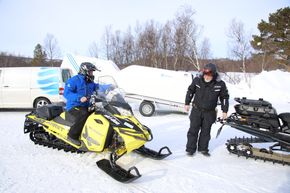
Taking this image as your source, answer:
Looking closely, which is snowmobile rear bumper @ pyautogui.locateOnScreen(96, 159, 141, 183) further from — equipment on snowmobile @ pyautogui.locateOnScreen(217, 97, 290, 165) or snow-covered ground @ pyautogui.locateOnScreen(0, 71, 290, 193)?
equipment on snowmobile @ pyautogui.locateOnScreen(217, 97, 290, 165)

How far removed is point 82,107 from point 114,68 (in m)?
9.96

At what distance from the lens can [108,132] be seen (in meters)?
4.02

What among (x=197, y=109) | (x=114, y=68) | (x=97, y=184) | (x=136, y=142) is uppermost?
(x=114, y=68)

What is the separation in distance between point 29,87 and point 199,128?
679cm

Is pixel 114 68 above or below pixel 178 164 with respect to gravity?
above

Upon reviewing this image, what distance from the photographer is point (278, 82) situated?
19016mm

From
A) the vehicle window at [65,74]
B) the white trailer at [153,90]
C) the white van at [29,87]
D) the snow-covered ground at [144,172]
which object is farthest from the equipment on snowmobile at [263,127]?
the vehicle window at [65,74]

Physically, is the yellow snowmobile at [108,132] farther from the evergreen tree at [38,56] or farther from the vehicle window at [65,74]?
the evergreen tree at [38,56]

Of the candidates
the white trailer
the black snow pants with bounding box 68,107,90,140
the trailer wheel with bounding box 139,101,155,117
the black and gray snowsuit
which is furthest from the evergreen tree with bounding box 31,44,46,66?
the black and gray snowsuit

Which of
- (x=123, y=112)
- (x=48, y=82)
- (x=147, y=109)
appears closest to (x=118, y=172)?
(x=123, y=112)

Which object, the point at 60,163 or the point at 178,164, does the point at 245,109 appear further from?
the point at 60,163

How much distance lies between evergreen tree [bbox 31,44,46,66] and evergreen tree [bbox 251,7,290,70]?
91.1 feet

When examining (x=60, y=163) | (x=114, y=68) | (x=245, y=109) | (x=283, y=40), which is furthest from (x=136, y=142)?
(x=283, y=40)

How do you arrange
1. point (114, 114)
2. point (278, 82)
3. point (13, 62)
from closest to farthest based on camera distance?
point (114, 114) → point (278, 82) → point (13, 62)
